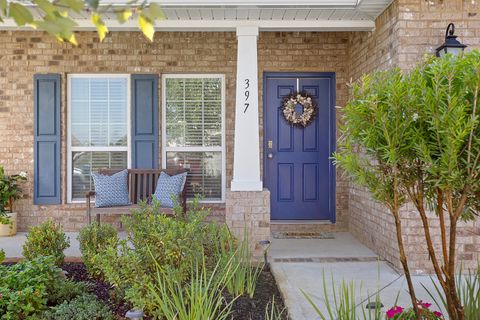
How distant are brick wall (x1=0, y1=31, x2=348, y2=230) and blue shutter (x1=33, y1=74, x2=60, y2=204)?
10 centimetres

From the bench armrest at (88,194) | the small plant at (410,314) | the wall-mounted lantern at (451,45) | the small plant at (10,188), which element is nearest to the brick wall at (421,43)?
the wall-mounted lantern at (451,45)

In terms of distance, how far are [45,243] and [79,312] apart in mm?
1238

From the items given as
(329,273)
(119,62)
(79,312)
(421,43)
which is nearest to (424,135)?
(79,312)

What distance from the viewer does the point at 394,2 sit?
4.84m

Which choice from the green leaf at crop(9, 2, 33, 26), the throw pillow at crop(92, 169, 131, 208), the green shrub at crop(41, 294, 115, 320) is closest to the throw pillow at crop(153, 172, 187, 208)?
the throw pillow at crop(92, 169, 131, 208)

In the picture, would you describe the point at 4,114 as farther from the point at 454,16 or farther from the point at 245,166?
the point at 454,16

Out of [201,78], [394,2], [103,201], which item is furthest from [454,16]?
[103,201]

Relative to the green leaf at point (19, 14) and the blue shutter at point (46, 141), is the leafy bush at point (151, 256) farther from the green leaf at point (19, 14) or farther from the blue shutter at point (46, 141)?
the blue shutter at point (46, 141)

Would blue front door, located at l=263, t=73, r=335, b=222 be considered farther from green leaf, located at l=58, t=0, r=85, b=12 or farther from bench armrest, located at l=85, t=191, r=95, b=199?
green leaf, located at l=58, t=0, r=85, b=12

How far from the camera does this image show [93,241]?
4.23 metres

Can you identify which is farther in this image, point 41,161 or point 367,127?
point 41,161

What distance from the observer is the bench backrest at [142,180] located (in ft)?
21.6

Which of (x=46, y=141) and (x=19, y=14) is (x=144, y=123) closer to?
(x=46, y=141)

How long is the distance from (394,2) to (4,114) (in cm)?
528
